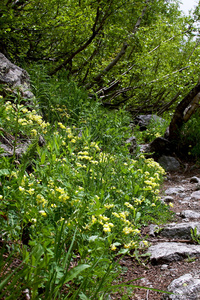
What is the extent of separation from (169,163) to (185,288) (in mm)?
5031

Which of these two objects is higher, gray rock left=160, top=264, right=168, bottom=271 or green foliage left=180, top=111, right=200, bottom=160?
green foliage left=180, top=111, right=200, bottom=160

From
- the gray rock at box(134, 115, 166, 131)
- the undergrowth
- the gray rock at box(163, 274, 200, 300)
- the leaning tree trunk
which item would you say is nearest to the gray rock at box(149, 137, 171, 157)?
the leaning tree trunk

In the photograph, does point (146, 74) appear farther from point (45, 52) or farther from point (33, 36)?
point (33, 36)

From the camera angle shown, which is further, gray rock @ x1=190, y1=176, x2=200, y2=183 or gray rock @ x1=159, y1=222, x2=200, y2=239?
gray rock @ x1=190, y1=176, x2=200, y2=183

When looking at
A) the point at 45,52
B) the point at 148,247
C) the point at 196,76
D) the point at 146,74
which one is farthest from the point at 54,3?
the point at 148,247

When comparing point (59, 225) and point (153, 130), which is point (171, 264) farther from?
point (153, 130)

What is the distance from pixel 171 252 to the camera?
2.48 meters

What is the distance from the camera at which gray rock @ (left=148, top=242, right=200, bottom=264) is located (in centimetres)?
244

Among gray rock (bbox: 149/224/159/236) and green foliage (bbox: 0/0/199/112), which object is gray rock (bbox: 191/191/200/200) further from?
green foliage (bbox: 0/0/199/112)

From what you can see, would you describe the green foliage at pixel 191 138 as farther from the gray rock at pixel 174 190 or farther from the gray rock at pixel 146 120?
the gray rock at pixel 146 120

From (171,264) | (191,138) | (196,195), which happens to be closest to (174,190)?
(196,195)

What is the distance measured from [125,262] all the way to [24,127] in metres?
1.74

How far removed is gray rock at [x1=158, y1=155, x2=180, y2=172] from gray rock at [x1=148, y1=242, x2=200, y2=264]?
13.2ft

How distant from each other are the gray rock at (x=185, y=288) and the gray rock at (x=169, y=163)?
15.4 ft
